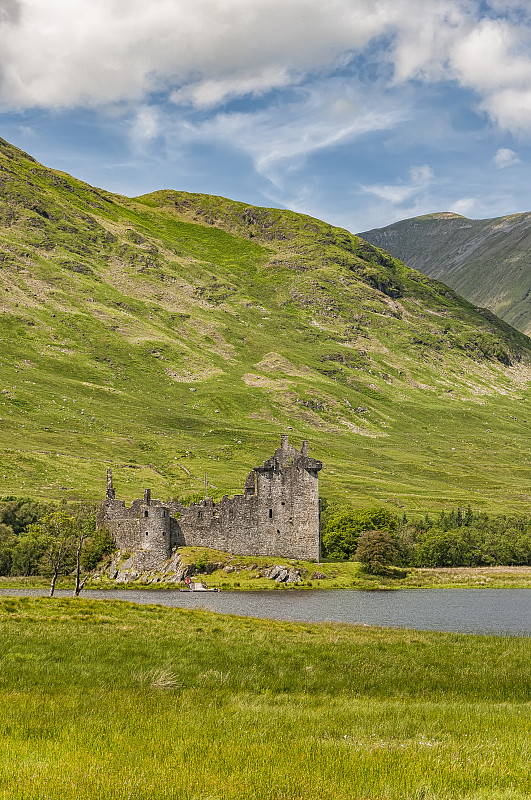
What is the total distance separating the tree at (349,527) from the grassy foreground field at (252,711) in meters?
83.1

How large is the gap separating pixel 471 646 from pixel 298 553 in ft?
236

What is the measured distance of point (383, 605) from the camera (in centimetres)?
7838

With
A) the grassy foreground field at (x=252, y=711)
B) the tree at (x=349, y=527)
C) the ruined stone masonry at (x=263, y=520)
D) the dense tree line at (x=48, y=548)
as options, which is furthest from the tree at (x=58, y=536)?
the tree at (x=349, y=527)

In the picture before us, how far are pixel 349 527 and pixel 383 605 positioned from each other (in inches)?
2015

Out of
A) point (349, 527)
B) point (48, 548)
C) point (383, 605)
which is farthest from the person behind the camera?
point (349, 527)

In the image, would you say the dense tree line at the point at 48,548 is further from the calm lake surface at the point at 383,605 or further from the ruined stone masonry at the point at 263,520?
the calm lake surface at the point at 383,605

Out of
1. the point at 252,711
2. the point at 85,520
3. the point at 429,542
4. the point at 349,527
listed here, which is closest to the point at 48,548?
the point at 85,520

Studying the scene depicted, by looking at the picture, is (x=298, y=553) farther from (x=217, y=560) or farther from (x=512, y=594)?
(x=512, y=594)

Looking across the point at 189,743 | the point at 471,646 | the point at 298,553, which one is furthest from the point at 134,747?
the point at 298,553

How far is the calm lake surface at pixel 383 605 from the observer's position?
62.0m

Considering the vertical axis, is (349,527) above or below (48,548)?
above

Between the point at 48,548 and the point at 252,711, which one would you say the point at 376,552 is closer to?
the point at 48,548

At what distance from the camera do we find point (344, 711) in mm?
22703

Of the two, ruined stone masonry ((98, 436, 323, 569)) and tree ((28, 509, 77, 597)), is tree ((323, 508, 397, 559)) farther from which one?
tree ((28, 509, 77, 597))
